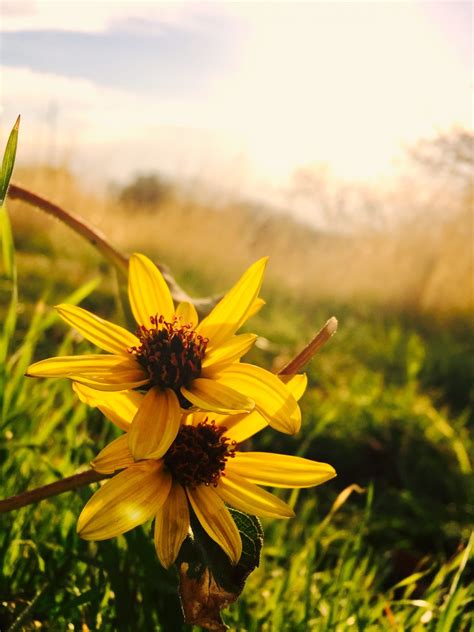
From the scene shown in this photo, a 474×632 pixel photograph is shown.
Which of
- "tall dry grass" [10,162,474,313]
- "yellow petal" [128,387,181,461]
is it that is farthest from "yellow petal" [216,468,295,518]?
"tall dry grass" [10,162,474,313]

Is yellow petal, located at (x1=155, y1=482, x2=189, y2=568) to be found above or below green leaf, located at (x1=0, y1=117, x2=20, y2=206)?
below

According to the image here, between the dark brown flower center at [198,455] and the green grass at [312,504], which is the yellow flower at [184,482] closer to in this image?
the dark brown flower center at [198,455]

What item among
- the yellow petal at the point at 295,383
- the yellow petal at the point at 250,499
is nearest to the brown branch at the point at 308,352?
the yellow petal at the point at 295,383

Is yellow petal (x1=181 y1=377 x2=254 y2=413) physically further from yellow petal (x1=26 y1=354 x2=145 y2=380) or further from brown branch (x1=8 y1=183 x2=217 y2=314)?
brown branch (x1=8 y1=183 x2=217 y2=314)

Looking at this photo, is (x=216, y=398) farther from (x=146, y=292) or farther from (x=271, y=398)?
(x=146, y=292)

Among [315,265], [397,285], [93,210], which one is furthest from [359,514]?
[93,210]
